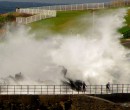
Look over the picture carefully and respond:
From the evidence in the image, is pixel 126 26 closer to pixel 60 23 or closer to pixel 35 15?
pixel 60 23

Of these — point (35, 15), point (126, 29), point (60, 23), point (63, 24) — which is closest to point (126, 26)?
point (126, 29)

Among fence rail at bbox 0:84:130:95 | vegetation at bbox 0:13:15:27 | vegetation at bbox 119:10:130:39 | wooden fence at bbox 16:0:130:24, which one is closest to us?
fence rail at bbox 0:84:130:95

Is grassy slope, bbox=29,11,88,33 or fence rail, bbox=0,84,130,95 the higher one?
grassy slope, bbox=29,11,88,33

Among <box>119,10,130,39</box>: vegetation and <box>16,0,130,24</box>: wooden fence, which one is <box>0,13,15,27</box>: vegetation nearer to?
<box>16,0,130,24</box>: wooden fence

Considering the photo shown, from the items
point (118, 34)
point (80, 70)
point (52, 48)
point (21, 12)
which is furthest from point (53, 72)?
point (21, 12)

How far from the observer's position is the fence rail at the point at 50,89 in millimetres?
28612

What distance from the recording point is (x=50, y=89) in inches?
1174

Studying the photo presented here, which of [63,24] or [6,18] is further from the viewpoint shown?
[6,18]

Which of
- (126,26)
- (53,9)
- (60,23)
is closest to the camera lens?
(126,26)

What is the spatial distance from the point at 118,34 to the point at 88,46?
10.8 m

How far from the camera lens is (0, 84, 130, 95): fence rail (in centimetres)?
2861

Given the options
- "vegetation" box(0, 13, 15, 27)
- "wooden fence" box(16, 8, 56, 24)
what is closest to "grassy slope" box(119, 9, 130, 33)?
"wooden fence" box(16, 8, 56, 24)

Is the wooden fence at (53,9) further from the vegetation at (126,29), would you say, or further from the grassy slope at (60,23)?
the vegetation at (126,29)

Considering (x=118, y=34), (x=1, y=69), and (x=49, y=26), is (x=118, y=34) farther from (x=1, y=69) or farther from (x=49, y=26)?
(x=1, y=69)
